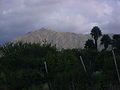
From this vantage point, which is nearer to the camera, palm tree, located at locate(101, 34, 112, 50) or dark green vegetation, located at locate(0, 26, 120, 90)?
dark green vegetation, located at locate(0, 26, 120, 90)

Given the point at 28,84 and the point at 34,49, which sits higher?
the point at 34,49

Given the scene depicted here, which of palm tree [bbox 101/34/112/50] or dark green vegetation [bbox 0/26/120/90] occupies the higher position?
palm tree [bbox 101/34/112/50]

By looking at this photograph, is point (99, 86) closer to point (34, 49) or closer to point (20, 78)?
point (20, 78)

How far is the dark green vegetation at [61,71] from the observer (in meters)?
30.4

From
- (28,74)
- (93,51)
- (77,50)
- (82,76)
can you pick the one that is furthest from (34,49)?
(82,76)

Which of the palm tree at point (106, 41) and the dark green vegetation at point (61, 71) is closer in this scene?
the dark green vegetation at point (61, 71)

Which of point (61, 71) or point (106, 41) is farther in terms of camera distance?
point (106, 41)

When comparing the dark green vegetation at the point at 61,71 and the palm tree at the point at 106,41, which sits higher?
the palm tree at the point at 106,41

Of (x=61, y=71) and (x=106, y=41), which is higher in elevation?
(x=106, y=41)

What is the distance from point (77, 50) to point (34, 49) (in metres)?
6.48

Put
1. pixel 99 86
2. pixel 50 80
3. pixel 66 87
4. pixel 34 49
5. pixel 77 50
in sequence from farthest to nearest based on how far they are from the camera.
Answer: pixel 34 49 < pixel 77 50 < pixel 50 80 < pixel 66 87 < pixel 99 86

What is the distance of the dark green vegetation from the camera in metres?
→ 30.4

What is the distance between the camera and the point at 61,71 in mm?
37250

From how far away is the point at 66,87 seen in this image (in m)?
31.0
